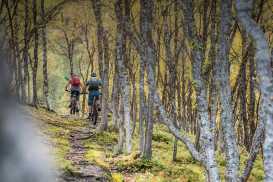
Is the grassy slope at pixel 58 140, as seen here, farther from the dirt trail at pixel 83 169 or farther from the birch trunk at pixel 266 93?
the birch trunk at pixel 266 93

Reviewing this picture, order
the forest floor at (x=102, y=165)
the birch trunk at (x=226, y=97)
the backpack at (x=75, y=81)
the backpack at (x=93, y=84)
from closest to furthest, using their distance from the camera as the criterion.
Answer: the birch trunk at (x=226, y=97) → the forest floor at (x=102, y=165) → the backpack at (x=93, y=84) → the backpack at (x=75, y=81)

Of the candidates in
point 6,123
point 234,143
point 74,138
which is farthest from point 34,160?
point 74,138

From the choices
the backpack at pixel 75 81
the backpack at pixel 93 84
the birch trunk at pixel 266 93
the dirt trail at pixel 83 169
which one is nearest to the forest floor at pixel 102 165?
the dirt trail at pixel 83 169

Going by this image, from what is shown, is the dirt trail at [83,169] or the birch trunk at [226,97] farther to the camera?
the dirt trail at [83,169]

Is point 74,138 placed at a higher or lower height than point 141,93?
lower

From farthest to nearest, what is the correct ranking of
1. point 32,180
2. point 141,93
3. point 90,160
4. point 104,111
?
1. point 104,111
2. point 141,93
3. point 90,160
4. point 32,180

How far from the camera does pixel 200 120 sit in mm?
5125

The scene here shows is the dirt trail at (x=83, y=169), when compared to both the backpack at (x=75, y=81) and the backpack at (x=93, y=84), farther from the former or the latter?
the backpack at (x=75, y=81)

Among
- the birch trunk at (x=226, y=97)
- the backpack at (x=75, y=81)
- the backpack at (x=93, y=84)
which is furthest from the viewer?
the backpack at (x=75, y=81)

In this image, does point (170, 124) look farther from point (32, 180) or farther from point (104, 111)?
point (104, 111)

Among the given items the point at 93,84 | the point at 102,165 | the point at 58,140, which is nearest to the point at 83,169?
the point at 102,165

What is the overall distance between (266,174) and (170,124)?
9.21 ft

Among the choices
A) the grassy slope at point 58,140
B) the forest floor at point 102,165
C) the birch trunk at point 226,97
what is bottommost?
the forest floor at point 102,165

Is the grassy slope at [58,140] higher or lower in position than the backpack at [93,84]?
Result: lower
